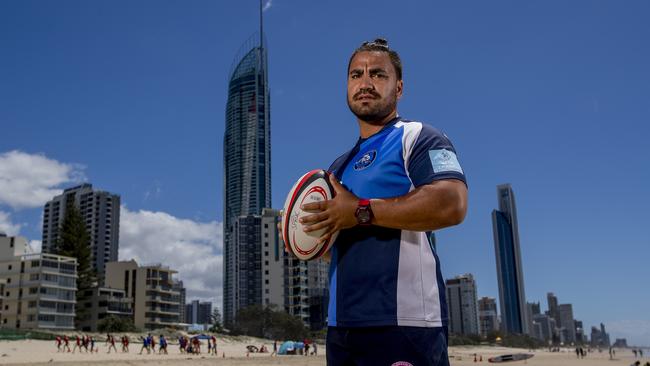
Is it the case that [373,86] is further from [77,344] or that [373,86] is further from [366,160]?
[77,344]

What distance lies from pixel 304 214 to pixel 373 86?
81 centimetres

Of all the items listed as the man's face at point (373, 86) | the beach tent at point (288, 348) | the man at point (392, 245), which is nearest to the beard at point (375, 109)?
the man's face at point (373, 86)

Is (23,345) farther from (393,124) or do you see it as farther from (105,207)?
(105,207)

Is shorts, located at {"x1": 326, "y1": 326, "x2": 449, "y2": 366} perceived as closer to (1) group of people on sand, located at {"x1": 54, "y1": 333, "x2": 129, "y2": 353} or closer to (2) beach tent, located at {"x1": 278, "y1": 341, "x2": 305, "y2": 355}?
(1) group of people on sand, located at {"x1": 54, "y1": 333, "x2": 129, "y2": 353}

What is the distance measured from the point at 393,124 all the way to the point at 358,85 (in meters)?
0.30

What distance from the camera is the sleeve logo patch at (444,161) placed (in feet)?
9.06


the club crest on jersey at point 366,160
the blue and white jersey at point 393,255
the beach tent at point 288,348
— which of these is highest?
the club crest on jersey at point 366,160

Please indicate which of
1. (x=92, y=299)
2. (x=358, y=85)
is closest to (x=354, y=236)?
(x=358, y=85)

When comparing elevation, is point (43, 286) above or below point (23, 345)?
above

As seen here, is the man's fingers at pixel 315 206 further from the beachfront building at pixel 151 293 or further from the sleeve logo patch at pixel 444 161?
the beachfront building at pixel 151 293

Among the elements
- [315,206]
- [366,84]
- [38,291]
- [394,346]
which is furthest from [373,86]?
[38,291]

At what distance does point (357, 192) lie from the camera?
3016mm

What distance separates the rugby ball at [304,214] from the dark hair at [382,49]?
2.39ft

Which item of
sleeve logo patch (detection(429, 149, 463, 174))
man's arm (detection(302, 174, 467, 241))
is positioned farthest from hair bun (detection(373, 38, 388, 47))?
man's arm (detection(302, 174, 467, 241))
